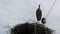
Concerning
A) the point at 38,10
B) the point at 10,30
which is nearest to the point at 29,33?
the point at 10,30

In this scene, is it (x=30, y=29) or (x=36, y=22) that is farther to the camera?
(x=36, y=22)

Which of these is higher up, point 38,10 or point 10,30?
point 38,10

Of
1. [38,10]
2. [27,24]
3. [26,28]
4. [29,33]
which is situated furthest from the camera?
[38,10]

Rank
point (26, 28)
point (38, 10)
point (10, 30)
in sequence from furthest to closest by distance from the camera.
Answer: point (38, 10) < point (10, 30) < point (26, 28)

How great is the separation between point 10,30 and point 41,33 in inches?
47.0

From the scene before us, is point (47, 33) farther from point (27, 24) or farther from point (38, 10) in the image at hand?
point (38, 10)

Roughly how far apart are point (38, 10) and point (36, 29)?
186 centimetres

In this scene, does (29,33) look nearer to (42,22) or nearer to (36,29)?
(36,29)

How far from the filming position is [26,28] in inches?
186

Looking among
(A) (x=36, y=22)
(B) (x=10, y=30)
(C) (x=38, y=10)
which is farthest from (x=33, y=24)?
(C) (x=38, y=10)

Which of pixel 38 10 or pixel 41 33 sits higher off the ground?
pixel 38 10

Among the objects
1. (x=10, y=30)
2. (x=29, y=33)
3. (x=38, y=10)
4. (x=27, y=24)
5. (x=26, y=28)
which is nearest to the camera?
(x=29, y=33)

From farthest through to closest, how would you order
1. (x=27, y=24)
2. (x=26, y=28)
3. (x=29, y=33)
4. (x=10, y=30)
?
1. (x=10, y=30)
2. (x=27, y=24)
3. (x=26, y=28)
4. (x=29, y=33)

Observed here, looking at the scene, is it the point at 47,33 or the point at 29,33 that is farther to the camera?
the point at 47,33
